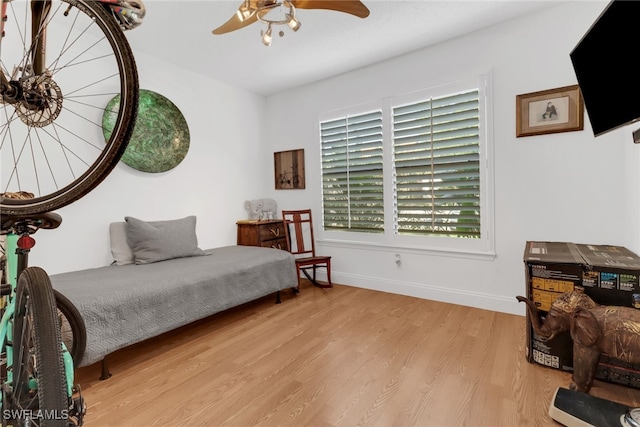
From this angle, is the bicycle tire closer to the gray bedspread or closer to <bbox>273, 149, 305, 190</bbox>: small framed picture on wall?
the gray bedspread

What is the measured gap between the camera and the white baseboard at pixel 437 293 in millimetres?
2746

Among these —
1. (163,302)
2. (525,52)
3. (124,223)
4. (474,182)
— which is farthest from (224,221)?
(525,52)

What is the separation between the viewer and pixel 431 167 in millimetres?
3066

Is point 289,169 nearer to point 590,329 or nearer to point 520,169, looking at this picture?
point 520,169

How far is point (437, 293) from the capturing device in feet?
10.2

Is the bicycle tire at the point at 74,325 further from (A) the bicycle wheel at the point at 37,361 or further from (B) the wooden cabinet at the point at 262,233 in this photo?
(B) the wooden cabinet at the point at 262,233

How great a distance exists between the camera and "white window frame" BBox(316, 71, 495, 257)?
9.10 feet

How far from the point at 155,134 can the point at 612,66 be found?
3.43 metres

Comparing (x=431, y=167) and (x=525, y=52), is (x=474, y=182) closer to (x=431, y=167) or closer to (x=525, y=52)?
(x=431, y=167)

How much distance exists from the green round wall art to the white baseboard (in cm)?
229

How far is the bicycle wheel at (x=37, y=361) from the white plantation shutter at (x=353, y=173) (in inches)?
117

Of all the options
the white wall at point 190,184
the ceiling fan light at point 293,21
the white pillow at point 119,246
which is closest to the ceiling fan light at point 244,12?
the ceiling fan light at point 293,21

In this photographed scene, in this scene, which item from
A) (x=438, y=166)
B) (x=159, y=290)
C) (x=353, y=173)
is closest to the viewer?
(x=159, y=290)

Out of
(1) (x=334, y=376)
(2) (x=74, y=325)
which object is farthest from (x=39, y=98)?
(1) (x=334, y=376)
